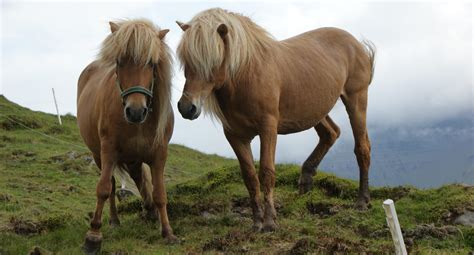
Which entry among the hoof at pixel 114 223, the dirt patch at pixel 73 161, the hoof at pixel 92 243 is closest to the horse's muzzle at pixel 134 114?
the hoof at pixel 92 243

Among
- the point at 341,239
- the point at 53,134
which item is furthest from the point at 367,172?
the point at 53,134

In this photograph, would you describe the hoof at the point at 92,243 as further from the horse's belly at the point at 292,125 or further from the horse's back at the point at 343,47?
the horse's back at the point at 343,47

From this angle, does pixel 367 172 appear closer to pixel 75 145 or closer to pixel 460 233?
pixel 460 233

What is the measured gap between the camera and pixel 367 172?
27.9ft

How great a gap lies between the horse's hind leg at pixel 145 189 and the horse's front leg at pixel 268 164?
6.67 ft

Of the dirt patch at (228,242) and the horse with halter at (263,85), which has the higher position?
the horse with halter at (263,85)

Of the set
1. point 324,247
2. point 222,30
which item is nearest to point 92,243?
point 324,247

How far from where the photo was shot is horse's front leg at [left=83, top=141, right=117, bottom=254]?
6.33 metres

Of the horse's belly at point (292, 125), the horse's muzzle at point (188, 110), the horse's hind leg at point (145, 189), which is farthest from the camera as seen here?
the horse's hind leg at point (145, 189)

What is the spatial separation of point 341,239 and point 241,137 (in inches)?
76.0

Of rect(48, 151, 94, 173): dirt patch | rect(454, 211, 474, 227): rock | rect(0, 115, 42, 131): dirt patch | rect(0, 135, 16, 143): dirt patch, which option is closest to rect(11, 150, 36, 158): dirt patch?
rect(48, 151, 94, 173): dirt patch

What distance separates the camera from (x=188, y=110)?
598 cm

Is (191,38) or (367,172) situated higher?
(191,38)

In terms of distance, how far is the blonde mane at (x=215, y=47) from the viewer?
6.16 m
